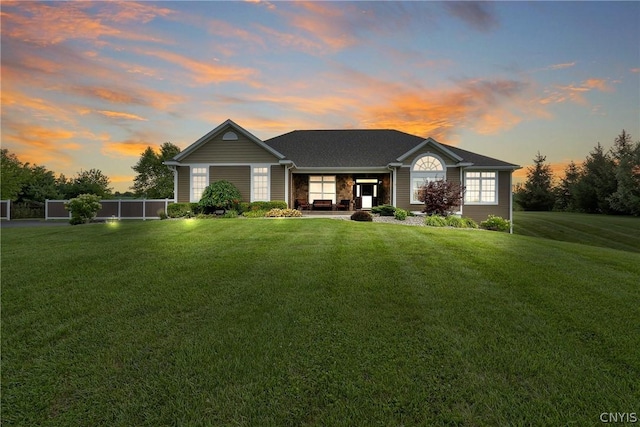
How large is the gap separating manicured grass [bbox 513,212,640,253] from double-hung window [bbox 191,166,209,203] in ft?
79.4

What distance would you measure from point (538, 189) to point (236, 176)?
45.3 m

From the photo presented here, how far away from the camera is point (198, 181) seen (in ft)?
63.7

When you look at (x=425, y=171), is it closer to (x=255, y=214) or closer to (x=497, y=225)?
(x=497, y=225)

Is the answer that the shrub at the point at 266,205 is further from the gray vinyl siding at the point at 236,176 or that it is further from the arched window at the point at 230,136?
the arched window at the point at 230,136

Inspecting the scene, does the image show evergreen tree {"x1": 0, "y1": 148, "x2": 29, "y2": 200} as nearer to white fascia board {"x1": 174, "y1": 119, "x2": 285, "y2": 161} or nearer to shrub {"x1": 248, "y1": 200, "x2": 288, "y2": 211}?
white fascia board {"x1": 174, "y1": 119, "x2": 285, "y2": 161}

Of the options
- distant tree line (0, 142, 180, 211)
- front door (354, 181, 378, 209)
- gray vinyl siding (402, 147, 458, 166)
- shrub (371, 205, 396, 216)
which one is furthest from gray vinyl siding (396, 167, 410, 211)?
distant tree line (0, 142, 180, 211)

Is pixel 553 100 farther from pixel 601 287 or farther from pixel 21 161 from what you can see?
pixel 21 161

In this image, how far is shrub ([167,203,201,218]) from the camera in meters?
17.3

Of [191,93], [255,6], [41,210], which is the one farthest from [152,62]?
[41,210]

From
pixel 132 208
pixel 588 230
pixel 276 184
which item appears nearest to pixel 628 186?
pixel 588 230

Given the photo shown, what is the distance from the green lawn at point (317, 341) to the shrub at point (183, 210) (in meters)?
10.2

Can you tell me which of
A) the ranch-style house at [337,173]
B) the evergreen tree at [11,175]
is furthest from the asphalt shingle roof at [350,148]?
the evergreen tree at [11,175]

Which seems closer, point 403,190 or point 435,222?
point 435,222

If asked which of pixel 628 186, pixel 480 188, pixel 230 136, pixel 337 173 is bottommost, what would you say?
pixel 480 188
